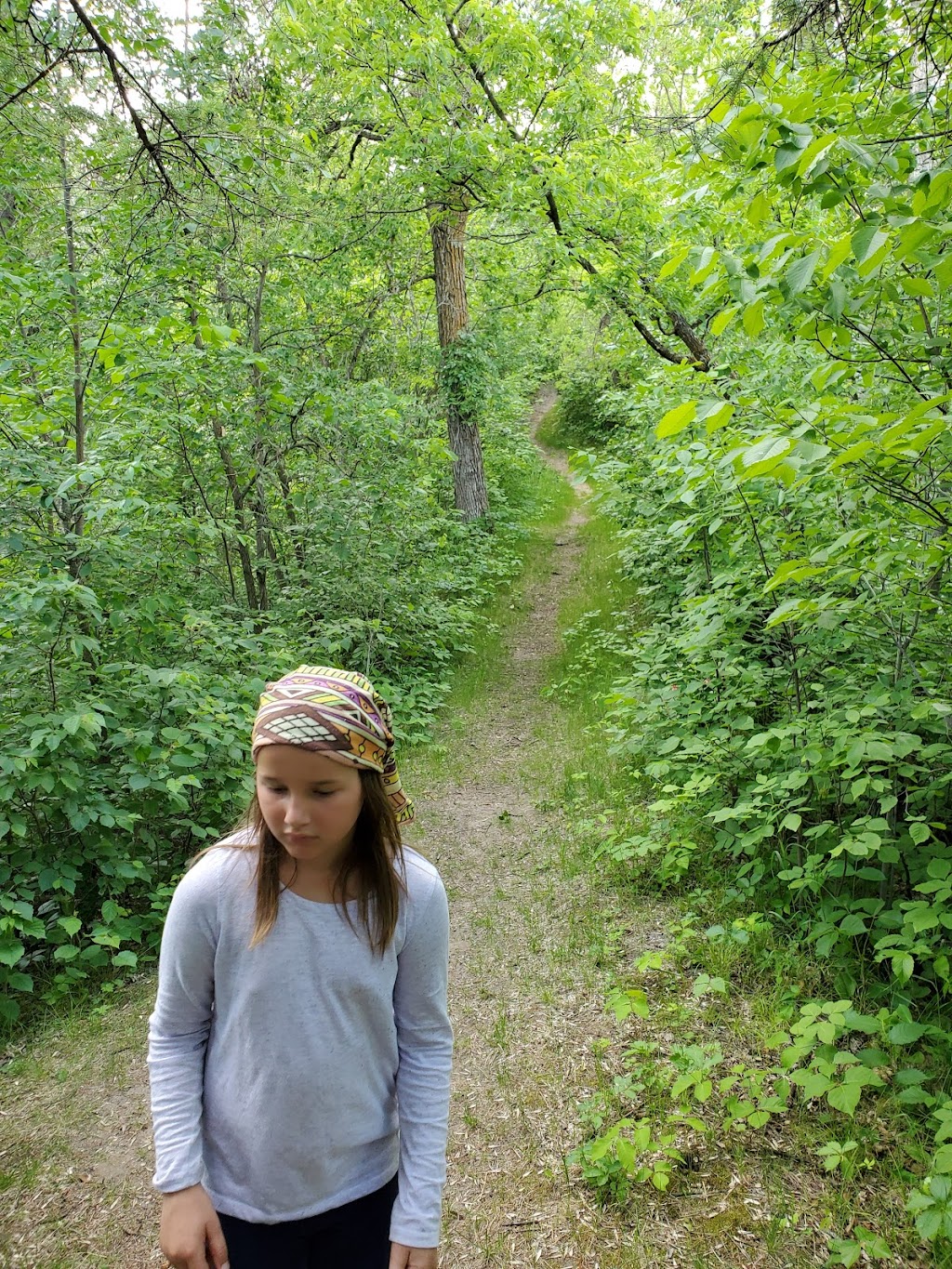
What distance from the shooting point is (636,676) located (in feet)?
17.2

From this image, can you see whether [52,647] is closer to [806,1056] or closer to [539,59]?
[806,1056]

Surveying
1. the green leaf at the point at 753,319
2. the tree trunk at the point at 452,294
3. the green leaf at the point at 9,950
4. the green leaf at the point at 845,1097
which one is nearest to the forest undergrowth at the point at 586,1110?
the green leaf at the point at 845,1097

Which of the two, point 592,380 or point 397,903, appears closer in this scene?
point 397,903

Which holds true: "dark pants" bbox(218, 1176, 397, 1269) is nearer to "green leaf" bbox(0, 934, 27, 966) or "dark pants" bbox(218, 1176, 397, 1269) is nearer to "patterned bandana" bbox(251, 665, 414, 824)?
"patterned bandana" bbox(251, 665, 414, 824)

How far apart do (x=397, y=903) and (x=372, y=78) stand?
965cm

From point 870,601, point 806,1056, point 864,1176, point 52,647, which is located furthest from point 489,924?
point 52,647

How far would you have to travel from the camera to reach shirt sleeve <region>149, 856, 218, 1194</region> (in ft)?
4.36

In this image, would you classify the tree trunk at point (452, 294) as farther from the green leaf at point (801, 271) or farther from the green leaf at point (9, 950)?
the green leaf at point (801, 271)

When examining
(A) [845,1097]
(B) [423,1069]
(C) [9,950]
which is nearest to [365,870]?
(B) [423,1069]

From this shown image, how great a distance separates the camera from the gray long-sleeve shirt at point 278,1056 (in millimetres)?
1354

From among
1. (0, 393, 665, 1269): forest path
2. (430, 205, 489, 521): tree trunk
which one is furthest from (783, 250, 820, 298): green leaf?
(430, 205, 489, 521): tree trunk

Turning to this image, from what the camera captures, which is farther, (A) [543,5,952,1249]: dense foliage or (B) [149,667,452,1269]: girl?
(A) [543,5,952,1249]: dense foliage

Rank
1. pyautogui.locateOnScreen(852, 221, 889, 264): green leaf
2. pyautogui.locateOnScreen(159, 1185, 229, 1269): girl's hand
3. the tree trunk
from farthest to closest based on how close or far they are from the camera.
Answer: the tree trunk → pyautogui.locateOnScreen(852, 221, 889, 264): green leaf → pyautogui.locateOnScreen(159, 1185, 229, 1269): girl's hand

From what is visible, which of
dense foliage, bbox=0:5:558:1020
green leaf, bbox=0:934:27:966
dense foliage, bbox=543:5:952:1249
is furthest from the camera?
dense foliage, bbox=0:5:558:1020
